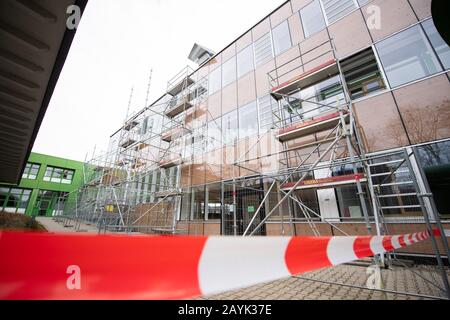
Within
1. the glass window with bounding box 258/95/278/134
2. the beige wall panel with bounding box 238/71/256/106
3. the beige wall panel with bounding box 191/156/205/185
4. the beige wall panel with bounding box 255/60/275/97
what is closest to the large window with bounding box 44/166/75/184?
the beige wall panel with bounding box 191/156/205/185

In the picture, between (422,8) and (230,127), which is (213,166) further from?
(422,8)

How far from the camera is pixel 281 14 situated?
9.62 m

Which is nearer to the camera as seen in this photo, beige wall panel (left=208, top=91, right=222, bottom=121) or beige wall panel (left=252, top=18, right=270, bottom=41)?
beige wall panel (left=252, top=18, right=270, bottom=41)

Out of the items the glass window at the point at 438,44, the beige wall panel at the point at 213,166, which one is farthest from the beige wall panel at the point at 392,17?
the beige wall panel at the point at 213,166

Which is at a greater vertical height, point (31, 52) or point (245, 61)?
point (245, 61)

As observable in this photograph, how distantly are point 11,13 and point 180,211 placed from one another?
920 centimetres

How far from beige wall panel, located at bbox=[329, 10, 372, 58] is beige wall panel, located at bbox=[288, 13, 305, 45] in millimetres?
1345

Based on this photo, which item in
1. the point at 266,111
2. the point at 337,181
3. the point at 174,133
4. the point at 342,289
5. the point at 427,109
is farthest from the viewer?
Answer: the point at 174,133

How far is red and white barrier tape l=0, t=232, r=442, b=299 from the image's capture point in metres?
0.47

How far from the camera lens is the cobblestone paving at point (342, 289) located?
9.65 ft

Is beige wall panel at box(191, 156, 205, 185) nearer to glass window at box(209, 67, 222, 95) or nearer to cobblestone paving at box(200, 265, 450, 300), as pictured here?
glass window at box(209, 67, 222, 95)

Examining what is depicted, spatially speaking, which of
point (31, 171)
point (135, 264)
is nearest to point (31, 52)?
point (135, 264)

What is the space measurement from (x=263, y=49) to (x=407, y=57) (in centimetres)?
609
